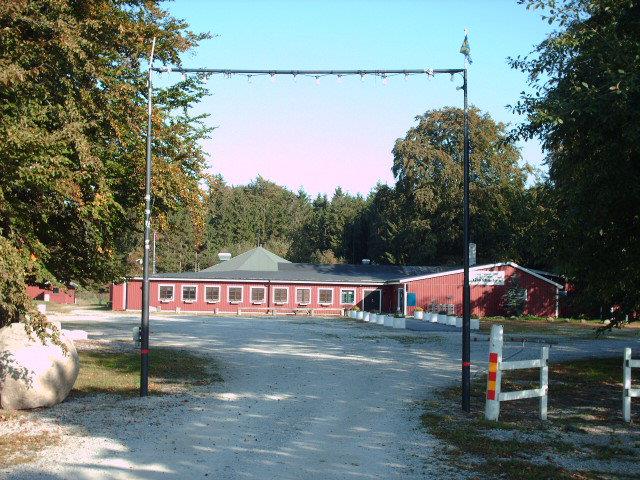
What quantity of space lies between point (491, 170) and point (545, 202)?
150 feet

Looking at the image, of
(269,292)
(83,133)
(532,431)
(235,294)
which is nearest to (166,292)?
(235,294)

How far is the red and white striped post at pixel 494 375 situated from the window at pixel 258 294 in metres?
44.4

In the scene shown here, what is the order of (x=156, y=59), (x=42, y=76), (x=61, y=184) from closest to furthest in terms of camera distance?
(x=61, y=184) < (x=42, y=76) < (x=156, y=59)

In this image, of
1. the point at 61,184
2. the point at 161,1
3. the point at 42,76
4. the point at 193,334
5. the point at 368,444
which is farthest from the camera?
the point at 193,334

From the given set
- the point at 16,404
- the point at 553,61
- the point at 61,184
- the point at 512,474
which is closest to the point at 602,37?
the point at 553,61

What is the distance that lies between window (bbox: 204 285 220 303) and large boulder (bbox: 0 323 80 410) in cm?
4321

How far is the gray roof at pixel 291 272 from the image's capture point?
54938mm

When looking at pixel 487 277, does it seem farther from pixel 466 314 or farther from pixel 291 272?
pixel 466 314

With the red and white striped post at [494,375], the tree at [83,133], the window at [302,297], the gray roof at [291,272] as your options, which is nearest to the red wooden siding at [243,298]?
the window at [302,297]

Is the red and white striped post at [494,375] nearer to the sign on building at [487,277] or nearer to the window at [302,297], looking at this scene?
the sign on building at [487,277]

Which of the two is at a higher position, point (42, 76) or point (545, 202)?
point (42, 76)

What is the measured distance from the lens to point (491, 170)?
6394cm

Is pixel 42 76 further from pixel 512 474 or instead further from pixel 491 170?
pixel 491 170

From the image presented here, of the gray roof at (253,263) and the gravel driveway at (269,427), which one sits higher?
the gray roof at (253,263)
